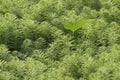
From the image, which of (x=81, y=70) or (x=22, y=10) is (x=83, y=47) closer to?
(x=81, y=70)

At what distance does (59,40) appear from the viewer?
3600mm

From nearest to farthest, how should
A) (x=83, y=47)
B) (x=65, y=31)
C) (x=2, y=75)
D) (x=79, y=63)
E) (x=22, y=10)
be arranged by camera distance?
(x=2, y=75)
(x=79, y=63)
(x=83, y=47)
(x=65, y=31)
(x=22, y=10)

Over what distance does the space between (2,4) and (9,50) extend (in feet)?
2.89

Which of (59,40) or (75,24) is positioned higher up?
(75,24)

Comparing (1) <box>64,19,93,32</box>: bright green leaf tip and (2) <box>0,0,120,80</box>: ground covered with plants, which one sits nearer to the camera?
(2) <box>0,0,120,80</box>: ground covered with plants

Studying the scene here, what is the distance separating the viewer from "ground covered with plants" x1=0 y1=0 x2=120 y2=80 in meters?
3.13

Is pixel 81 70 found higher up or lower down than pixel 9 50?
lower down

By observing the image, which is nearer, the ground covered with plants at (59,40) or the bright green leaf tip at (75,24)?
the ground covered with plants at (59,40)

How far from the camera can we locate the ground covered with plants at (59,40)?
3131mm

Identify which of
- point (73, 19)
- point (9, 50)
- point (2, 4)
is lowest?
point (9, 50)

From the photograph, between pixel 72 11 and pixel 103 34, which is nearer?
pixel 103 34

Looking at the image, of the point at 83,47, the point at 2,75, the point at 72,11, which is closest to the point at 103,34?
the point at 83,47

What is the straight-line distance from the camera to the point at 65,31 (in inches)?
152

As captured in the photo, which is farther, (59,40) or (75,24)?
(75,24)
